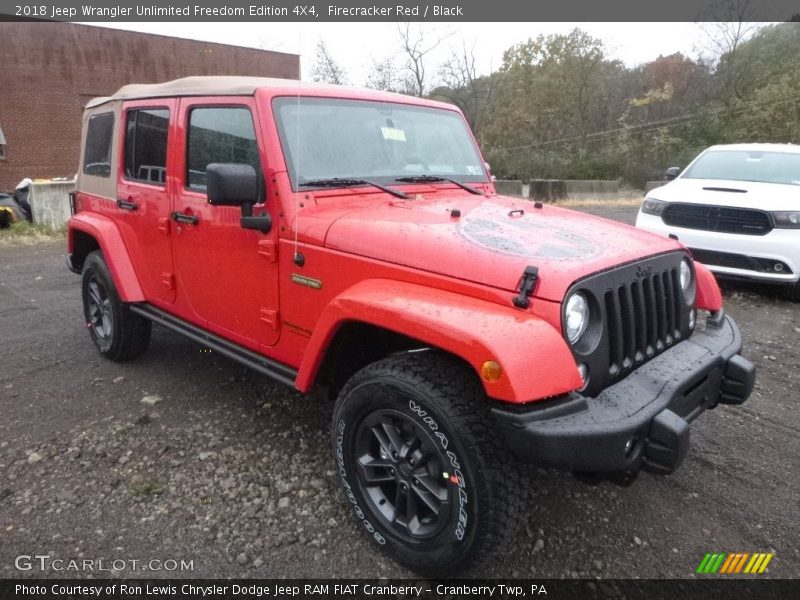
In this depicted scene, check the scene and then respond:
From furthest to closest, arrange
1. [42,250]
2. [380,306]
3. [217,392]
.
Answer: [42,250]
[217,392]
[380,306]

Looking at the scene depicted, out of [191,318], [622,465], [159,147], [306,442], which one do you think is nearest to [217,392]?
[191,318]

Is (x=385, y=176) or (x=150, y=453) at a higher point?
(x=385, y=176)

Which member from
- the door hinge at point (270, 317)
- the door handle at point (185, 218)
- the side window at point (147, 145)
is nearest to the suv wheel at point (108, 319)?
the side window at point (147, 145)

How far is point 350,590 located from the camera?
7.31 feet

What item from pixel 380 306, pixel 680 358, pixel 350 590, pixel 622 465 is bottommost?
pixel 350 590

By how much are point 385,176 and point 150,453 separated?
1995 mm

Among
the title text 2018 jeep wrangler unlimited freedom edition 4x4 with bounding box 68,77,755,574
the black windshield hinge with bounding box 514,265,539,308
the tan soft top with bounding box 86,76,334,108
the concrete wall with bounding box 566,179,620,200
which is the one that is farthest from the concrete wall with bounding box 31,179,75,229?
the concrete wall with bounding box 566,179,620,200

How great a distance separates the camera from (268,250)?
277 cm

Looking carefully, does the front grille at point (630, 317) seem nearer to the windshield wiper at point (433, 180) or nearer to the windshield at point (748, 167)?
the windshield wiper at point (433, 180)

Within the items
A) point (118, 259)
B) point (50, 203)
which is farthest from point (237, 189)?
point (50, 203)

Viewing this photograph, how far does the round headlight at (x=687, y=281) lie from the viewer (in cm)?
267

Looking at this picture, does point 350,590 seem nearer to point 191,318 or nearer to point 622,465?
point 622,465

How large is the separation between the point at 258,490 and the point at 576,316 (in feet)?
5.83

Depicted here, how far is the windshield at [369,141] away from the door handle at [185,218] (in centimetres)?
79
